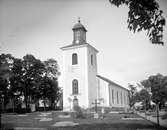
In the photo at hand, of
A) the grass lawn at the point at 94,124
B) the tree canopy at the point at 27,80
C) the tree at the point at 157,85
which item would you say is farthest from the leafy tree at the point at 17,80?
the tree at the point at 157,85

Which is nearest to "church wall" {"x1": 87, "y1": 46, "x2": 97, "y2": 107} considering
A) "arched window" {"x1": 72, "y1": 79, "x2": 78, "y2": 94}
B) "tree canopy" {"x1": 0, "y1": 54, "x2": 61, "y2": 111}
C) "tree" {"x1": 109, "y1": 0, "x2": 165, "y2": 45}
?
"arched window" {"x1": 72, "y1": 79, "x2": 78, "y2": 94}

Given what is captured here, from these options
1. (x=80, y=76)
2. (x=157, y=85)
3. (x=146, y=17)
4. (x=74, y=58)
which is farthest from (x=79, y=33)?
(x=146, y=17)

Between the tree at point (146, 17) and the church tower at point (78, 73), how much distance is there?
31.0m

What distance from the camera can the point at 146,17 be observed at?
737 cm

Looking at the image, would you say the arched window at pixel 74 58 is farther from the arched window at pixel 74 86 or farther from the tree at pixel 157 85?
the tree at pixel 157 85

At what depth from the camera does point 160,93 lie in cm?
5525

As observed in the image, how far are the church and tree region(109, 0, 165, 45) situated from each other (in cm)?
3098

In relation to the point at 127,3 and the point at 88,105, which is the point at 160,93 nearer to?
the point at 88,105

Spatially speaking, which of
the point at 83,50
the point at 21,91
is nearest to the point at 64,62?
the point at 83,50

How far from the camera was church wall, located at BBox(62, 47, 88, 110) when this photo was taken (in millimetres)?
38375

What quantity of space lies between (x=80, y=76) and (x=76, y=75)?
770 mm

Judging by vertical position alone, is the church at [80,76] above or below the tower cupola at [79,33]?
below

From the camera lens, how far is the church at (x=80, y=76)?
3859 centimetres

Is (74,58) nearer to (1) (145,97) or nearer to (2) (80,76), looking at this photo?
(2) (80,76)
